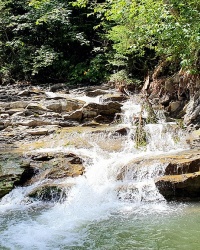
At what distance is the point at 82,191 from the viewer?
686cm

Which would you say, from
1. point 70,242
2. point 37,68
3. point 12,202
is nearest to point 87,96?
point 37,68

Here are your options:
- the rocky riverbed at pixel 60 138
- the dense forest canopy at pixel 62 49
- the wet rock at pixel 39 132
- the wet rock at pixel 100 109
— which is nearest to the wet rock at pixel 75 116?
the rocky riverbed at pixel 60 138

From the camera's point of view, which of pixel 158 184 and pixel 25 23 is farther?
pixel 25 23

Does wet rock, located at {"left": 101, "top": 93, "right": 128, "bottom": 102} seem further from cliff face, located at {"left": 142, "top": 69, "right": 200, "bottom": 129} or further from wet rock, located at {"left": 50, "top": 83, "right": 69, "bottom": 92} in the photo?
wet rock, located at {"left": 50, "top": 83, "right": 69, "bottom": 92}

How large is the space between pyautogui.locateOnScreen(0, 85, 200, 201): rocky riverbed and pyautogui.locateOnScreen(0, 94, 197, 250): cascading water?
21 centimetres

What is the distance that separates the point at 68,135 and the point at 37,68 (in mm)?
7184

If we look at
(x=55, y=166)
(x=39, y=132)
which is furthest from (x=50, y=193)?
(x=39, y=132)

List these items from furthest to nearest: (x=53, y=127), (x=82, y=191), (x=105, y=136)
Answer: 1. (x=53, y=127)
2. (x=105, y=136)
3. (x=82, y=191)

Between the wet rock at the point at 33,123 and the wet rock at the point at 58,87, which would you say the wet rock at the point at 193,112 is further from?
the wet rock at the point at 58,87

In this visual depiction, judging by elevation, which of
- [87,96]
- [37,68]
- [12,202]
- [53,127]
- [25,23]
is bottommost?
[12,202]

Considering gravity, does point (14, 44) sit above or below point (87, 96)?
above

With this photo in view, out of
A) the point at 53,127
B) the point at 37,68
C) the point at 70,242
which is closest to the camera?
the point at 70,242

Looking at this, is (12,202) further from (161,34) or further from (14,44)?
(14,44)

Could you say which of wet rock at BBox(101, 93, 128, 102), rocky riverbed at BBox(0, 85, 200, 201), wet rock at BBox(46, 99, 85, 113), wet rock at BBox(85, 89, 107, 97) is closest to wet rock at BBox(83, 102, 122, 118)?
rocky riverbed at BBox(0, 85, 200, 201)
